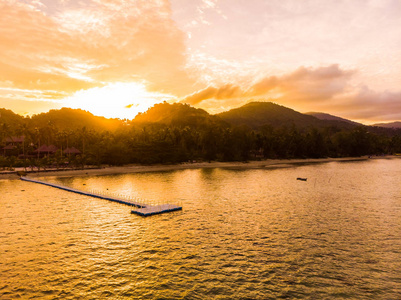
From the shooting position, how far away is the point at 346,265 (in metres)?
25.9

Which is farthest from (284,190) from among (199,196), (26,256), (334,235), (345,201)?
(26,256)

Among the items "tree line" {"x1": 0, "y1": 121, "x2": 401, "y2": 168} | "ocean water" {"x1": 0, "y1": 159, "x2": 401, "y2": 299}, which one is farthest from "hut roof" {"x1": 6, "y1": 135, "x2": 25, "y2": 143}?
"ocean water" {"x1": 0, "y1": 159, "x2": 401, "y2": 299}

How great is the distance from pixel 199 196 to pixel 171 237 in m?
29.2

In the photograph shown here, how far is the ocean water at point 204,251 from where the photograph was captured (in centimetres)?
2175

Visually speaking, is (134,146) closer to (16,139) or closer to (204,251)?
(16,139)

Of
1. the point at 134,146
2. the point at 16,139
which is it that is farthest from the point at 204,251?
the point at 16,139

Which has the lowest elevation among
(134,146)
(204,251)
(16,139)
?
(204,251)

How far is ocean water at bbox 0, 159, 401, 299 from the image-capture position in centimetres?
2175

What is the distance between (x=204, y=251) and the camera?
1152 inches

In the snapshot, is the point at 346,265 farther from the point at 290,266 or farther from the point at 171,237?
the point at 171,237

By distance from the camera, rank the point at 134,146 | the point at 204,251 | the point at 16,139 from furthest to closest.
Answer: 1. the point at 16,139
2. the point at 134,146
3. the point at 204,251

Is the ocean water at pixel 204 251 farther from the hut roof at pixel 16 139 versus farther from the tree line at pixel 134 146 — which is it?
the hut roof at pixel 16 139

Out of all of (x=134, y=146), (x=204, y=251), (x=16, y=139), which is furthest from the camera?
(x=16, y=139)

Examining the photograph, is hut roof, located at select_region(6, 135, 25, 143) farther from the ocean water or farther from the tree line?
the ocean water
